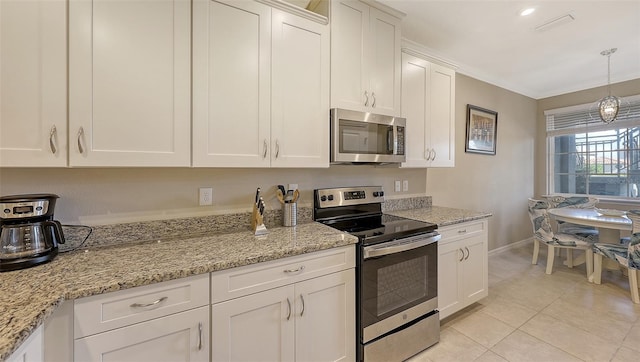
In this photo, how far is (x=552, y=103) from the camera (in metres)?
4.54

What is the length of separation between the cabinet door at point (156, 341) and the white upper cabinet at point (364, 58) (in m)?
1.58

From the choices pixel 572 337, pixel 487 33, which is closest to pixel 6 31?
pixel 487 33

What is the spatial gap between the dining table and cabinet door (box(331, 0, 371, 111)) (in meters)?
2.79

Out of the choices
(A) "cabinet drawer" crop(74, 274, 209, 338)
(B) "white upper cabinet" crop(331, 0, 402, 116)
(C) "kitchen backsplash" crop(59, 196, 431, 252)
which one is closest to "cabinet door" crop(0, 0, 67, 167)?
(C) "kitchen backsplash" crop(59, 196, 431, 252)

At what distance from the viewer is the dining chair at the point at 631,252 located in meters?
2.50

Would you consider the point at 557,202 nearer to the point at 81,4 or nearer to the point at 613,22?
the point at 613,22

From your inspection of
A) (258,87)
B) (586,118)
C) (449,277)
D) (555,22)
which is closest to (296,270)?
(258,87)

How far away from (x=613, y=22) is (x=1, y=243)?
15.1 ft

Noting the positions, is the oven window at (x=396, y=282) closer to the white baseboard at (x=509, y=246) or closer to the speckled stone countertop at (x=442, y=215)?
the speckled stone countertop at (x=442, y=215)

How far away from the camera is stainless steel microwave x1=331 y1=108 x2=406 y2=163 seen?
194cm

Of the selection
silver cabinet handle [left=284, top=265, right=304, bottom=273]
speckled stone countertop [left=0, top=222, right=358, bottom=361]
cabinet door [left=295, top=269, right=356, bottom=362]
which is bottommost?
cabinet door [left=295, top=269, right=356, bottom=362]

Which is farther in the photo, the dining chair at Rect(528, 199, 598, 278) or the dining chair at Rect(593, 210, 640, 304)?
the dining chair at Rect(528, 199, 598, 278)

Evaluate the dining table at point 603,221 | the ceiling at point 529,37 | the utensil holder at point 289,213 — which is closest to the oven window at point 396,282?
the utensil holder at point 289,213

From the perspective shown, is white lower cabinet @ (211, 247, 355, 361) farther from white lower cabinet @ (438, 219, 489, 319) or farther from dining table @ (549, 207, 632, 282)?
dining table @ (549, 207, 632, 282)
